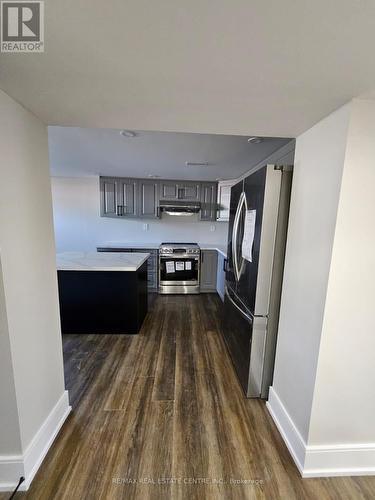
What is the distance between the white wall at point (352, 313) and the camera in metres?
0.97

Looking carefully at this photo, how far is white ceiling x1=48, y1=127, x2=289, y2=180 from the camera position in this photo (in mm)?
2098

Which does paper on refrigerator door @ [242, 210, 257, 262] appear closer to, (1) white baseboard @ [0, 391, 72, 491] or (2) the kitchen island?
(2) the kitchen island

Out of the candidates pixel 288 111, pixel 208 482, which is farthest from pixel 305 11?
pixel 208 482

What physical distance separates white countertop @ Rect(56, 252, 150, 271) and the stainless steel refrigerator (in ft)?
4.34

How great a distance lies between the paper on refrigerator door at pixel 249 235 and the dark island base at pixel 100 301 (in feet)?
4.55

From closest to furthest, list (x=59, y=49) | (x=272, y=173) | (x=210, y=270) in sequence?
(x=59, y=49)
(x=272, y=173)
(x=210, y=270)

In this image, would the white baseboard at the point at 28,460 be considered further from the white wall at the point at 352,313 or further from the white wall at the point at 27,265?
the white wall at the point at 352,313

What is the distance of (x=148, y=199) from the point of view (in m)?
4.18

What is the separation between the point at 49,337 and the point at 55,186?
397 cm

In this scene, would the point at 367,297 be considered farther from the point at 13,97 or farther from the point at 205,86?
the point at 13,97

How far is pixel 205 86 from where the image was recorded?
0.89 m

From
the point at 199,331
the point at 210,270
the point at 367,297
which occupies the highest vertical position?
the point at 367,297

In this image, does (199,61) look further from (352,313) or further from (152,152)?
(152,152)

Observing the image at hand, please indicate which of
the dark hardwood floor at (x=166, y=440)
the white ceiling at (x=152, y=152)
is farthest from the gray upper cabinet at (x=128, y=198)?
the dark hardwood floor at (x=166, y=440)
